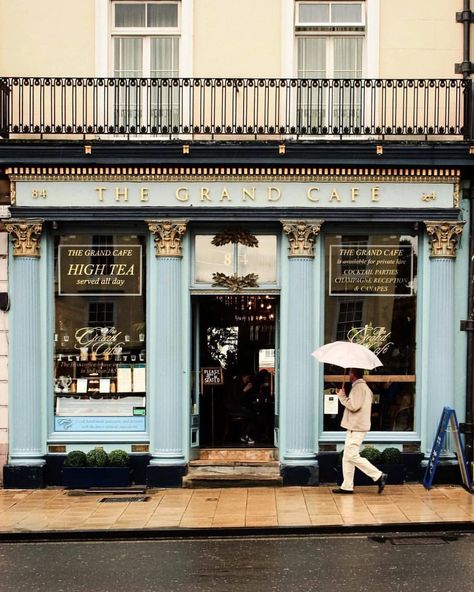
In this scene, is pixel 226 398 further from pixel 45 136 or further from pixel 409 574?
pixel 409 574

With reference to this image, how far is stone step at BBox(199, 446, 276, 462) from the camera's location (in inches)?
593

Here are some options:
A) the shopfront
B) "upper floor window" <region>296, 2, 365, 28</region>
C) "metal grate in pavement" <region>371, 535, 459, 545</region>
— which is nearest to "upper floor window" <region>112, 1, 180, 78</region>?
the shopfront

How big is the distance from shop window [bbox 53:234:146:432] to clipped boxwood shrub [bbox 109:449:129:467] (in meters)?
0.59

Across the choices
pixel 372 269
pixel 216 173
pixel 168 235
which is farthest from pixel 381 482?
pixel 216 173

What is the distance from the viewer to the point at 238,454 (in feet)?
49.6

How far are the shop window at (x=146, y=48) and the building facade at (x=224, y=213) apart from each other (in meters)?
0.03

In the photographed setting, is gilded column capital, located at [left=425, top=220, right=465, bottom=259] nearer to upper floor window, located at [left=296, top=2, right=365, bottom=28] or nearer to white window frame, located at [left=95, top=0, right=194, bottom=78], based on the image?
upper floor window, located at [left=296, top=2, right=365, bottom=28]

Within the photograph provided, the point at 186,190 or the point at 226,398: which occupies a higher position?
the point at 186,190

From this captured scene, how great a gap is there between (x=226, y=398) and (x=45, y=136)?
17.1 feet

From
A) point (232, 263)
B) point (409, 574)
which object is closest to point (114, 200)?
point (232, 263)

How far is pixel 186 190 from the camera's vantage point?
14500 millimetres

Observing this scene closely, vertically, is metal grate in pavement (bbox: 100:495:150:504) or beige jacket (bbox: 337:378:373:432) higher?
beige jacket (bbox: 337:378:373:432)

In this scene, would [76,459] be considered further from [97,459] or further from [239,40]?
[239,40]

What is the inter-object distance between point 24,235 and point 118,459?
3.78 metres
